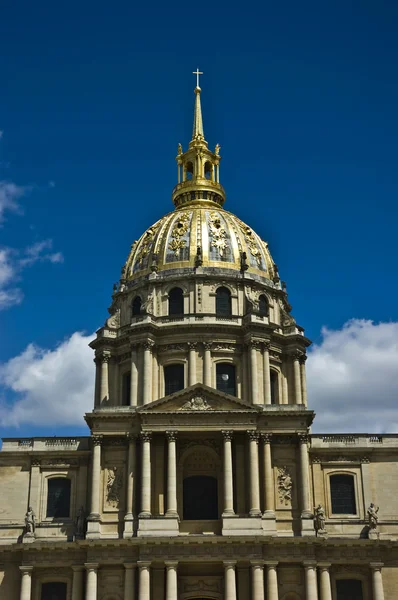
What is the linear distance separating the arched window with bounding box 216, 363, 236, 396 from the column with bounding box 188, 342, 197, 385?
5.96 ft

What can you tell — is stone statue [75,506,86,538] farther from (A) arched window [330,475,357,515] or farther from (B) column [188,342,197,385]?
(A) arched window [330,475,357,515]

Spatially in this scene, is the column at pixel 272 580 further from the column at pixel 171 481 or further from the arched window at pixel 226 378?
the arched window at pixel 226 378

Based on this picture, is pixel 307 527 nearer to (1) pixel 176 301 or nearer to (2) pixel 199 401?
(2) pixel 199 401

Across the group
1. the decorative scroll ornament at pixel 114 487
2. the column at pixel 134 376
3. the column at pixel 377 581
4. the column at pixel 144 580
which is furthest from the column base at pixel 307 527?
the column at pixel 134 376

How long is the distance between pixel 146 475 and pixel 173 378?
34.7 feet

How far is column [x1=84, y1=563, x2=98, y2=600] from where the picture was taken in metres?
48.6

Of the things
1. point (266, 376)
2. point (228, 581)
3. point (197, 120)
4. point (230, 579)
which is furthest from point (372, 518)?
point (197, 120)

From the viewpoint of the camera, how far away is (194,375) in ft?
192

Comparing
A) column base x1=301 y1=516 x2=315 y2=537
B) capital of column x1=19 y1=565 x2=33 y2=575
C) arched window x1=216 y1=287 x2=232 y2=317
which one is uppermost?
arched window x1=216 y1=287 x2=232 y2=317

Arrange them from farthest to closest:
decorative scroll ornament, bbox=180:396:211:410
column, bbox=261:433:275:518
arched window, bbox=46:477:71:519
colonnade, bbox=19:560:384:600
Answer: arched window, bbox=46:477:71:519 → decorative scroll ornament, bbox=180:396:211:410 → column, bbox=261:433:275:518 → colonnade, bbox=19:560:384:600

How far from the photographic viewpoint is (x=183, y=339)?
59938mm

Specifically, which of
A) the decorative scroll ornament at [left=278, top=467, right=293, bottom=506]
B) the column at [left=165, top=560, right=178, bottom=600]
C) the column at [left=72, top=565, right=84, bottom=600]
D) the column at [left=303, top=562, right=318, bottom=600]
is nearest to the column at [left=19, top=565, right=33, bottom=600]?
the column at [left=72, top=565, right=84, bottom=600]

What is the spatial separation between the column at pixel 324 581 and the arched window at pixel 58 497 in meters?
15.1

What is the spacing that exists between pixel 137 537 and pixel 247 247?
25158 mm
